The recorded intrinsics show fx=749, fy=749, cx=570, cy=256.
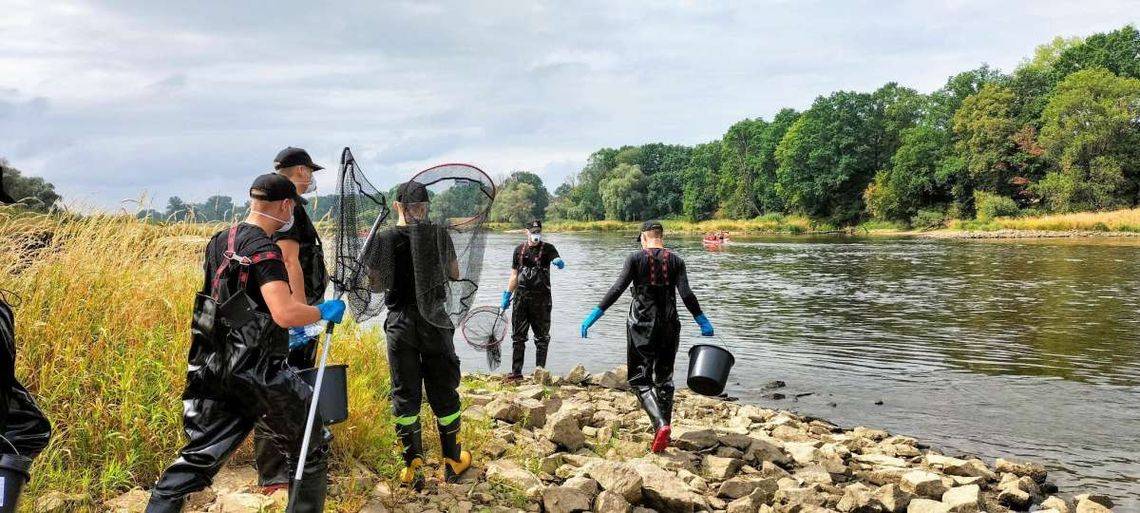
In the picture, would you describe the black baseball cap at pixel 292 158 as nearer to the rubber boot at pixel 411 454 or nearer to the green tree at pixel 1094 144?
the rubber boot at pixel 411 454

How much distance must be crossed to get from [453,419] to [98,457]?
6.80ft

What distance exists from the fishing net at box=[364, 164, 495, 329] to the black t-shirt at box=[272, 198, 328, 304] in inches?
12.0

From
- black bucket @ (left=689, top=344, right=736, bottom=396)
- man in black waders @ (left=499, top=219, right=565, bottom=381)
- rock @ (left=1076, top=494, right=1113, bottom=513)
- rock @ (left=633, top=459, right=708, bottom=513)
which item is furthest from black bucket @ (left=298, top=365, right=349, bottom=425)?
man in black waders @ (left=499, top=219, right=565, bottom=381)

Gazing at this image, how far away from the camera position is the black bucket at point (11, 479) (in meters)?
2.31

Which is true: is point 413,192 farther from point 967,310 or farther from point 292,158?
point 967,310

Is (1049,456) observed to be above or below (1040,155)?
below

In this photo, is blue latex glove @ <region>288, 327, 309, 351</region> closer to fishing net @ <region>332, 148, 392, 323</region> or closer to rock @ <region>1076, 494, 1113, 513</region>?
fishing net @ <region>332, 148, 392, 323</region>

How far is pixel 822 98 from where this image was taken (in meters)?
83.2

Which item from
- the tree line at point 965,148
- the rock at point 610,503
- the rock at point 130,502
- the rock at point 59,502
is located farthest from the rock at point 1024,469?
the tree line at point 965,148

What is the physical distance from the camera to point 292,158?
445 centimetres

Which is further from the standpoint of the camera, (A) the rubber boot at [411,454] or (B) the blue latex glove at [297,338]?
(A) the rubber boot at [411,454]

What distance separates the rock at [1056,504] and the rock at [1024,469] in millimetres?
538

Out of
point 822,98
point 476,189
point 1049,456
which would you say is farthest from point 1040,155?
point 476,189

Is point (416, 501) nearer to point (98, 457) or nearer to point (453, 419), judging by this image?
point (453, 419)
